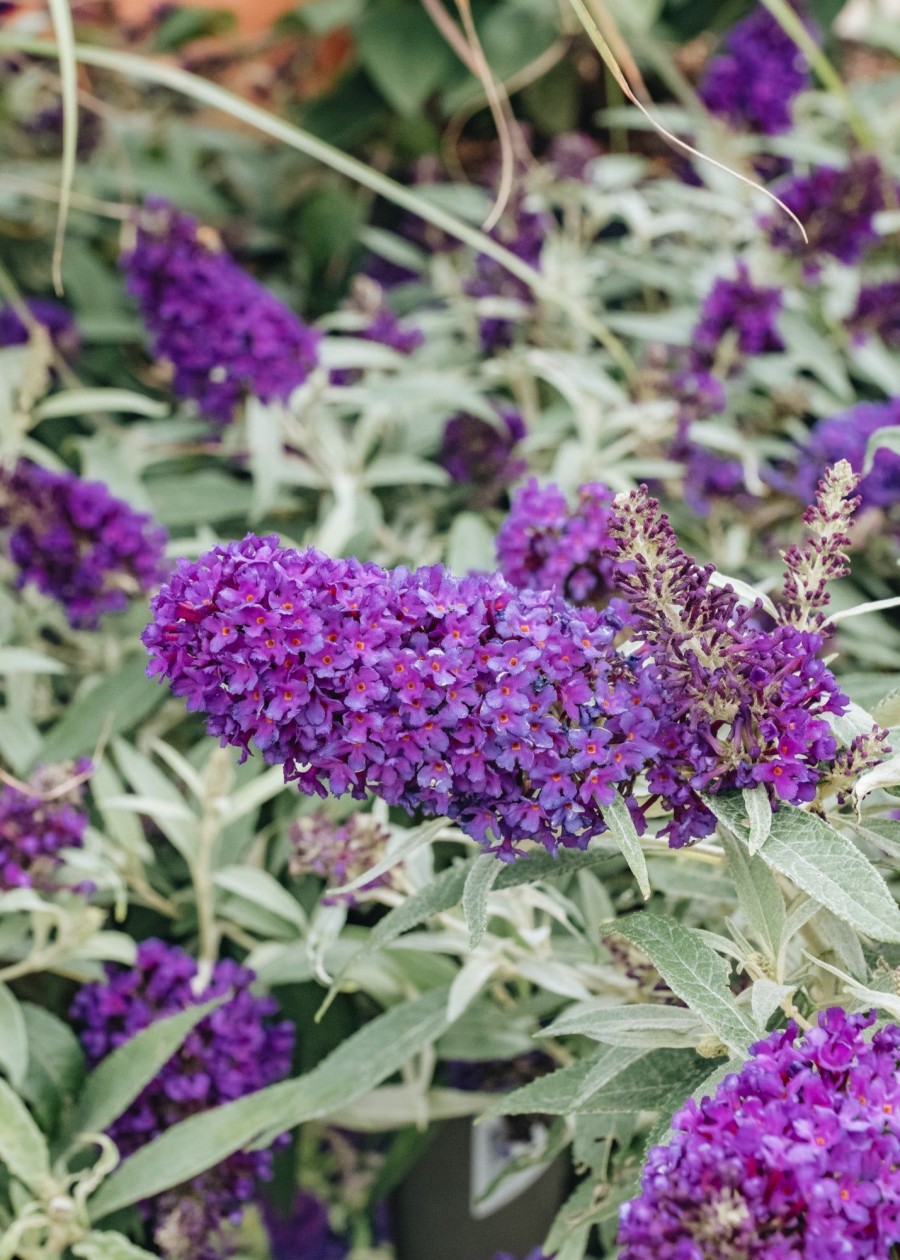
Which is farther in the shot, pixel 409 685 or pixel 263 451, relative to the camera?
pixel 263 451

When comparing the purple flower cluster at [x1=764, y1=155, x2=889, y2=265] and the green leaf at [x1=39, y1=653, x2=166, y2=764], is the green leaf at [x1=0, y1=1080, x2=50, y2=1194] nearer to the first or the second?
the green leaf at [x1=39, y1=653, x2=166, y2=764]

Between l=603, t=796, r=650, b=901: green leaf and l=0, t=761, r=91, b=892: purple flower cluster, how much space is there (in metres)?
0.58

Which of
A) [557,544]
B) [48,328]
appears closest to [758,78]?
[48,328]

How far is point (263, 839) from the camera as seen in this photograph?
141 cm

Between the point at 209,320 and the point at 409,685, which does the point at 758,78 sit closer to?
the point at 209,320

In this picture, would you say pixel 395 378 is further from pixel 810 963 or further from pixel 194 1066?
pixel 810 963

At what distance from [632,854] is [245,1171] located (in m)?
0.62

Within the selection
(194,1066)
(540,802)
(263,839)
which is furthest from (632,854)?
(263,839)

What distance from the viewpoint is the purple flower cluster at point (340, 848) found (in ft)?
3.39

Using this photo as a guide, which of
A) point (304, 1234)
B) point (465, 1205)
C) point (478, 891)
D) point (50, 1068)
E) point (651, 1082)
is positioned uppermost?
point (478, 891)

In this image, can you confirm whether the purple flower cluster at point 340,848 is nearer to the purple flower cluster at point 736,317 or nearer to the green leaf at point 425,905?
the green leaf at point 425,905

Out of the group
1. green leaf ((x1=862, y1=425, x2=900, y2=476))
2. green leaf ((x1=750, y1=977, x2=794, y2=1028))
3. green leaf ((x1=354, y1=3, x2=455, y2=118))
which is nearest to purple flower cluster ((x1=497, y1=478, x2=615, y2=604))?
green leaf ((x1=862, y1=425, x2=900, y2=476))

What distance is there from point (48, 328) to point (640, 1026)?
1.45m

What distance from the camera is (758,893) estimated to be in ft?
2.73
